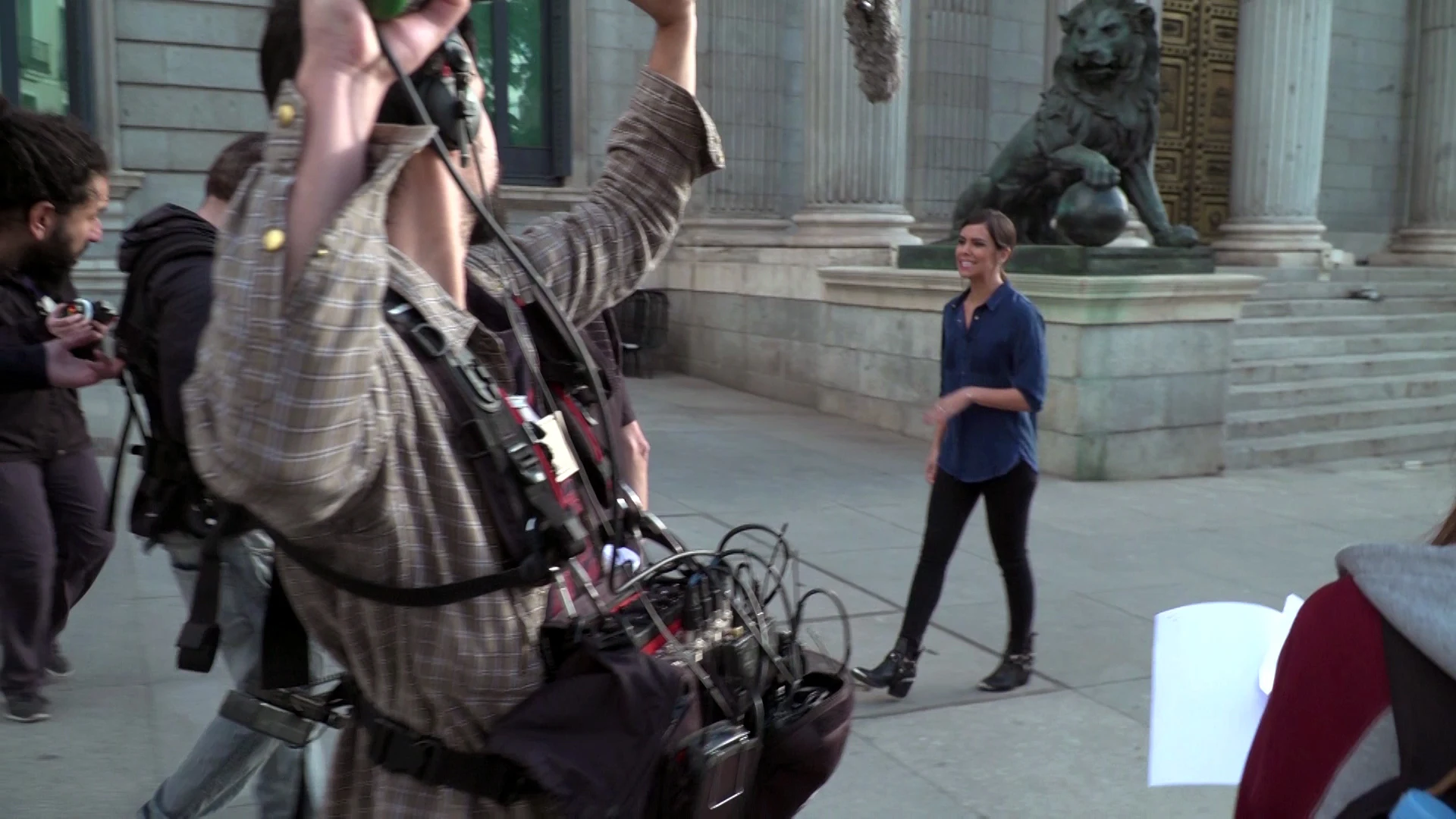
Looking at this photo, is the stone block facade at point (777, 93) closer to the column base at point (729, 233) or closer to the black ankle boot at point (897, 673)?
the column base at point (729, 233)

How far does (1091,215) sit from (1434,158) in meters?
10.5

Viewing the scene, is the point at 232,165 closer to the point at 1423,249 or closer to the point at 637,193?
the point at 637,193

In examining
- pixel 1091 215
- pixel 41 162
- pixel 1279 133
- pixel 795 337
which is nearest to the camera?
pixel 41 162

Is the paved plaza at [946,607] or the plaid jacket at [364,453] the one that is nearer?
the plaid jacket at [364,453]

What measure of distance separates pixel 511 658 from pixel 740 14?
13.6 m

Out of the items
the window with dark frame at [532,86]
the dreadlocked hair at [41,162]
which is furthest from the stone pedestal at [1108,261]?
the window with dark frame at [532,86]

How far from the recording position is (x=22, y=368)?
3865 millimetres

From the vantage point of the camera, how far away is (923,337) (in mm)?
10336

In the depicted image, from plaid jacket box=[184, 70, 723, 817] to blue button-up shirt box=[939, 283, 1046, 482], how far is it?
3187 mm

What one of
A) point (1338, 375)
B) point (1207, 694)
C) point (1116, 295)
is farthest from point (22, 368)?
point (1338, 375)

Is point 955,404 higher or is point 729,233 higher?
point 729,233

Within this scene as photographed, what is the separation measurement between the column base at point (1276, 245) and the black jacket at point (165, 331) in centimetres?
1362

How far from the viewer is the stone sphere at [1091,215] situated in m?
9.08

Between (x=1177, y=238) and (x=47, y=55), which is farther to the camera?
(x=47, y=55)
